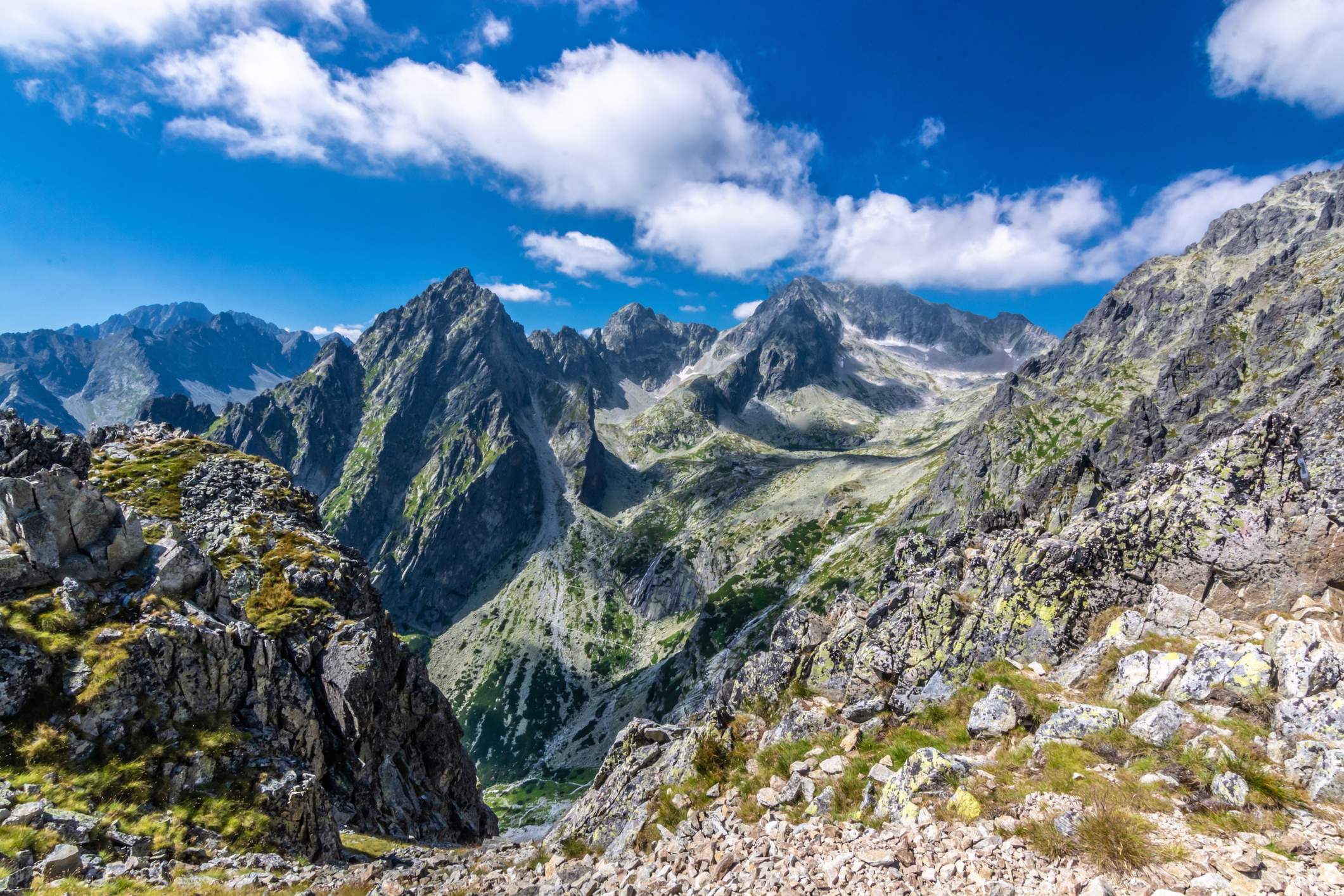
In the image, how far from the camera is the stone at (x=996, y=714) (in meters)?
13.9

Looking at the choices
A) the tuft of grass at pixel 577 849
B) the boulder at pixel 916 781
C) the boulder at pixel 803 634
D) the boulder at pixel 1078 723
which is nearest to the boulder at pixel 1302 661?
the boulder at pixel 1078 723

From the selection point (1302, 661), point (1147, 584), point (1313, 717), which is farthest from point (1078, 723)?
point (1147, 584)

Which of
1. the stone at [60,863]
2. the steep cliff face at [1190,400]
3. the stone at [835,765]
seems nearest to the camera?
the stone at [60,863]

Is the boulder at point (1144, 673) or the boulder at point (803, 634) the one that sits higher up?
the boulder at point (1144, 673)

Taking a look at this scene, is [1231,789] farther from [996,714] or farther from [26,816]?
[26,816]

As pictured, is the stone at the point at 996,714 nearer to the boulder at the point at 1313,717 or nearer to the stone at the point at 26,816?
the boulder at the point at 1313,717

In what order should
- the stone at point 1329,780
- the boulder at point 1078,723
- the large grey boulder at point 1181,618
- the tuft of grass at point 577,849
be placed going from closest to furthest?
1. the stone at point 1329,780
2. the boulder at point 1078,723
3. the tuft of grass at point 577,849
4. the large grey boulder at point 1181,618

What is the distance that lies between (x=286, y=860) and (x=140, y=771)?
6871mm

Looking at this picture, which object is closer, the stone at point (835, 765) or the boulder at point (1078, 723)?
the boulder at point (1078, 723)

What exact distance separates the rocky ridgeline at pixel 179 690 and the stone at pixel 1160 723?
26.9m

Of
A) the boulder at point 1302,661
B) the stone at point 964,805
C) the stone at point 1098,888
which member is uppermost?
the boulder at point 1302,661

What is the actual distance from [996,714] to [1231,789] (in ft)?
16.6

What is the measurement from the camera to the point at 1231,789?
9539mm

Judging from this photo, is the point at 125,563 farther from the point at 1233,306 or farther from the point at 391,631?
the point at 1233,306
